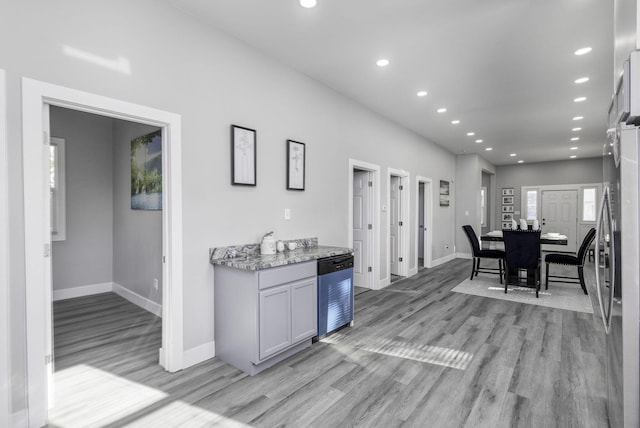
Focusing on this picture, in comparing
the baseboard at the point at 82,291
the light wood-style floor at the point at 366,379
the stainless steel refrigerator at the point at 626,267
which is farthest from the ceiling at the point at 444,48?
the baseboard at the point at 82,291

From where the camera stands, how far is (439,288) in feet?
18.0

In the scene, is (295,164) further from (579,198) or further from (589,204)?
(589,204)

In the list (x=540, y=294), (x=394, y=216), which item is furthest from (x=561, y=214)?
(x=394, y=216)

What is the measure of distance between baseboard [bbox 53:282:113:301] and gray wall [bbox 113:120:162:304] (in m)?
0.17

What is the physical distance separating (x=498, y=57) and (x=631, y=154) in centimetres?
250

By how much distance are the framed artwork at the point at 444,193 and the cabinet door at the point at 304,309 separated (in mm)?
5915

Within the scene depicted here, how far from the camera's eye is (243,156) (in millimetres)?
3100

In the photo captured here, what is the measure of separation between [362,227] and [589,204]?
8651mm

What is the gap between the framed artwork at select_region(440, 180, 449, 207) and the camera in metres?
8.06

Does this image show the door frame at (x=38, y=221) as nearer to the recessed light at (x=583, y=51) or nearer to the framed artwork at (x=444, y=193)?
the recessed light at (x=583, y=51)

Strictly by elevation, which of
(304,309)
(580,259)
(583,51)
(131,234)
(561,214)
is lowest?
(304,309)

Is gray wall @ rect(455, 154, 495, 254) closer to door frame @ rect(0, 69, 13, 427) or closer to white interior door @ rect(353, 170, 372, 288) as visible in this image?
white interior door @ rect(353, 170, 372, 288)

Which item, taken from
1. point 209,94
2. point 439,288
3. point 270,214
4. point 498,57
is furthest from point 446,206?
point 209,94

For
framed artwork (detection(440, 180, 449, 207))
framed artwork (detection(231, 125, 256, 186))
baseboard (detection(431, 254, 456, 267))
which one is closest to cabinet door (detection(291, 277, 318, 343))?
framed artwork (detection(231, 125, 256, 186))
